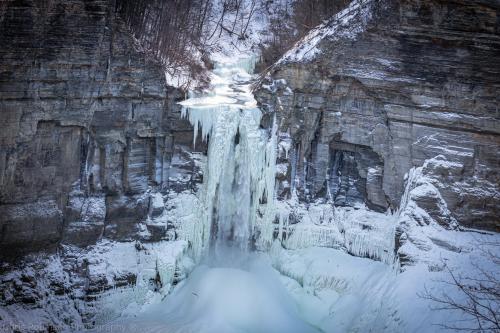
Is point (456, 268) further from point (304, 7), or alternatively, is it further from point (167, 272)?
point (304, 7)

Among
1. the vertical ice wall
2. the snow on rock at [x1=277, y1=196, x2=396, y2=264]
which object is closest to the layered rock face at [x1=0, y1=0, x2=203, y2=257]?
the vertical ice wall

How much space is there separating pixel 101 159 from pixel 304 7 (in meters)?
10.7

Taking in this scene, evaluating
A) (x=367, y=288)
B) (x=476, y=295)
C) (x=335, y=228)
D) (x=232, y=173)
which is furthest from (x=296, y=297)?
(x=476, y=295)

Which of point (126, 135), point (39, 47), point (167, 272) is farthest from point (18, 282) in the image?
point (39, 47)

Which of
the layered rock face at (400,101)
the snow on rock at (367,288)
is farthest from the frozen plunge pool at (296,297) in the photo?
the layered rock face at (400,101)

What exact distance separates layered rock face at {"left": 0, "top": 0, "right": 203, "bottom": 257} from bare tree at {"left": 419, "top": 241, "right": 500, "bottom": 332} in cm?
820

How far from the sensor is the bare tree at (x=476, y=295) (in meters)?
11.4

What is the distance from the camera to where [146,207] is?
16641 mm

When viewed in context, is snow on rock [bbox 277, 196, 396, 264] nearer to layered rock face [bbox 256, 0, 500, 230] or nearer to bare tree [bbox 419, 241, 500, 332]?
layered rock face [bbox 256, 0, 500, 230]

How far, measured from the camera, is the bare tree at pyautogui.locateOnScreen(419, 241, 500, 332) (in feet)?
37.5

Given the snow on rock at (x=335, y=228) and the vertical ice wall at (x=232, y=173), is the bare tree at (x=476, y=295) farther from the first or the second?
the vertical ice wall at (x=232, y=173)

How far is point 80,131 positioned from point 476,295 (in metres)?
11.4

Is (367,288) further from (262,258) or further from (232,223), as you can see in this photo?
(232,223)

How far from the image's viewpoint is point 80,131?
51.1 ft
